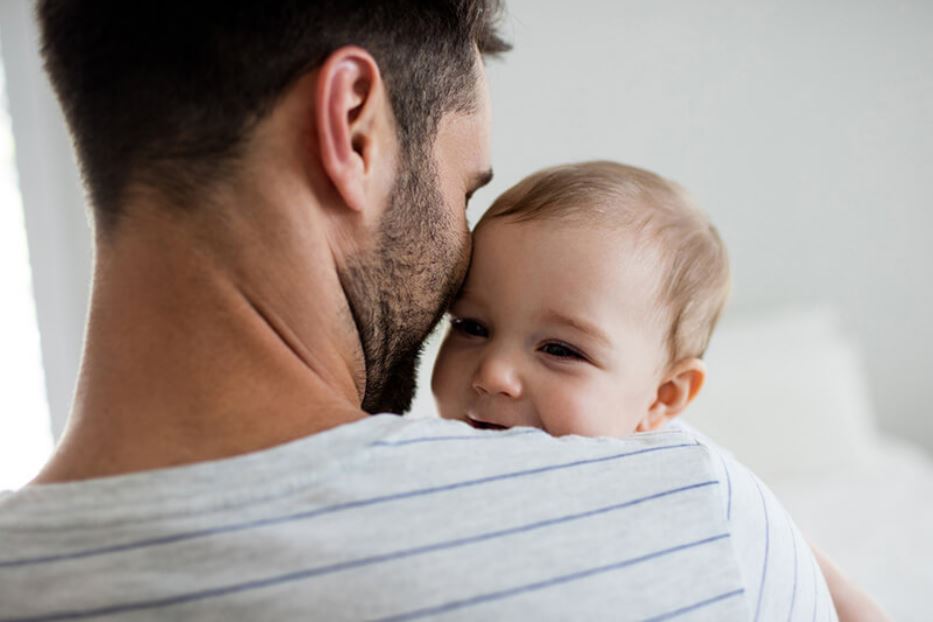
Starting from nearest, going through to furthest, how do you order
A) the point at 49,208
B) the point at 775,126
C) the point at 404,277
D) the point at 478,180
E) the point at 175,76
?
the point at 175,76
the point at 404,277
the point at 478,180
the point at 49,208
the point at 775,126

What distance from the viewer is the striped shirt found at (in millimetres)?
652

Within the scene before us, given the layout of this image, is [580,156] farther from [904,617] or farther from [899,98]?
[904,617]

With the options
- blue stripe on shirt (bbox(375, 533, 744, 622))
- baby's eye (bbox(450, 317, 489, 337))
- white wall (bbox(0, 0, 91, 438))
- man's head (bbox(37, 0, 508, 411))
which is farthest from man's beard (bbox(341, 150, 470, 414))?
white wall (bbox(0, 0, 91, 438))

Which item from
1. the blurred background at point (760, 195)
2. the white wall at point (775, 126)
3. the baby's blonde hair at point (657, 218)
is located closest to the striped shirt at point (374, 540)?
the baby's blonde hair at point (657, 218)

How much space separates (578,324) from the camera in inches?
44.8

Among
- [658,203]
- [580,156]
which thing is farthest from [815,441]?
[658,203]

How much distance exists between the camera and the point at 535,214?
3.85 feet

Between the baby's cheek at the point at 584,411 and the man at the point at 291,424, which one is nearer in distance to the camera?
the man at the point at 291,424

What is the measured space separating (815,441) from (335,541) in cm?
246

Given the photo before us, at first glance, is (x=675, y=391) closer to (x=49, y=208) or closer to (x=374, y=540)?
(x=374, y=540)

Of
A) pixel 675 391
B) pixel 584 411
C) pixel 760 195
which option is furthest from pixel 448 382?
pixel 760 195

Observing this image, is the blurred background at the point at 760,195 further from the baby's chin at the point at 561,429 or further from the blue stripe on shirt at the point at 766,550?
the blue stripe on shirt at the point at 766,550

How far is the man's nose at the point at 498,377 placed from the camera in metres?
1.10

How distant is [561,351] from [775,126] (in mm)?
2407
